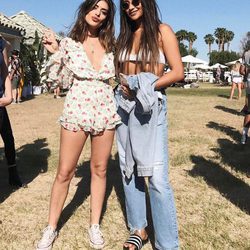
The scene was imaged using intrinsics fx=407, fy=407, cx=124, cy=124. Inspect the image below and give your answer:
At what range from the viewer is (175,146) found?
7512 mm

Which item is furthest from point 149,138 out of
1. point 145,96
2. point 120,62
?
point 120,62

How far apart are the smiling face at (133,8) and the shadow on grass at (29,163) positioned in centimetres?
265

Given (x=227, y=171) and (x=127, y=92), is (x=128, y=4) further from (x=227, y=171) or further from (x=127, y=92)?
(x=227, y=171)

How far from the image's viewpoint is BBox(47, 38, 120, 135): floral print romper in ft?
10.7

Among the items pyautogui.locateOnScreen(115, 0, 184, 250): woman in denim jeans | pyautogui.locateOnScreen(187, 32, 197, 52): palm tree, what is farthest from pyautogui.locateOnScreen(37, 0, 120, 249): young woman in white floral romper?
pyautogui.locateOnScreen(187, 32, 197, 52): palm tree

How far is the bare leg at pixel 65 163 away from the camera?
332 cm

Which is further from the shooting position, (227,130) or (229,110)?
(229,110)

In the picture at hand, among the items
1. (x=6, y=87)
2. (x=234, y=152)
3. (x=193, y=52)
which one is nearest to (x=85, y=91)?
(x=6, y=87)

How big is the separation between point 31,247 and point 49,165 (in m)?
2.72

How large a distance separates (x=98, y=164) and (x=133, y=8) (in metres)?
1.31

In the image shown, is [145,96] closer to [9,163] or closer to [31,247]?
[31,247]

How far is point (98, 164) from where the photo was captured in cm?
348

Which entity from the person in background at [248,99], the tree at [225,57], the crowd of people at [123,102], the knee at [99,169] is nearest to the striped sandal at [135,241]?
the crowd of people at [123,102]

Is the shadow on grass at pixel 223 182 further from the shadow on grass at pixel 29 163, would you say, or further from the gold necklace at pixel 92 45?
the gold necklace at pixel 92 45
